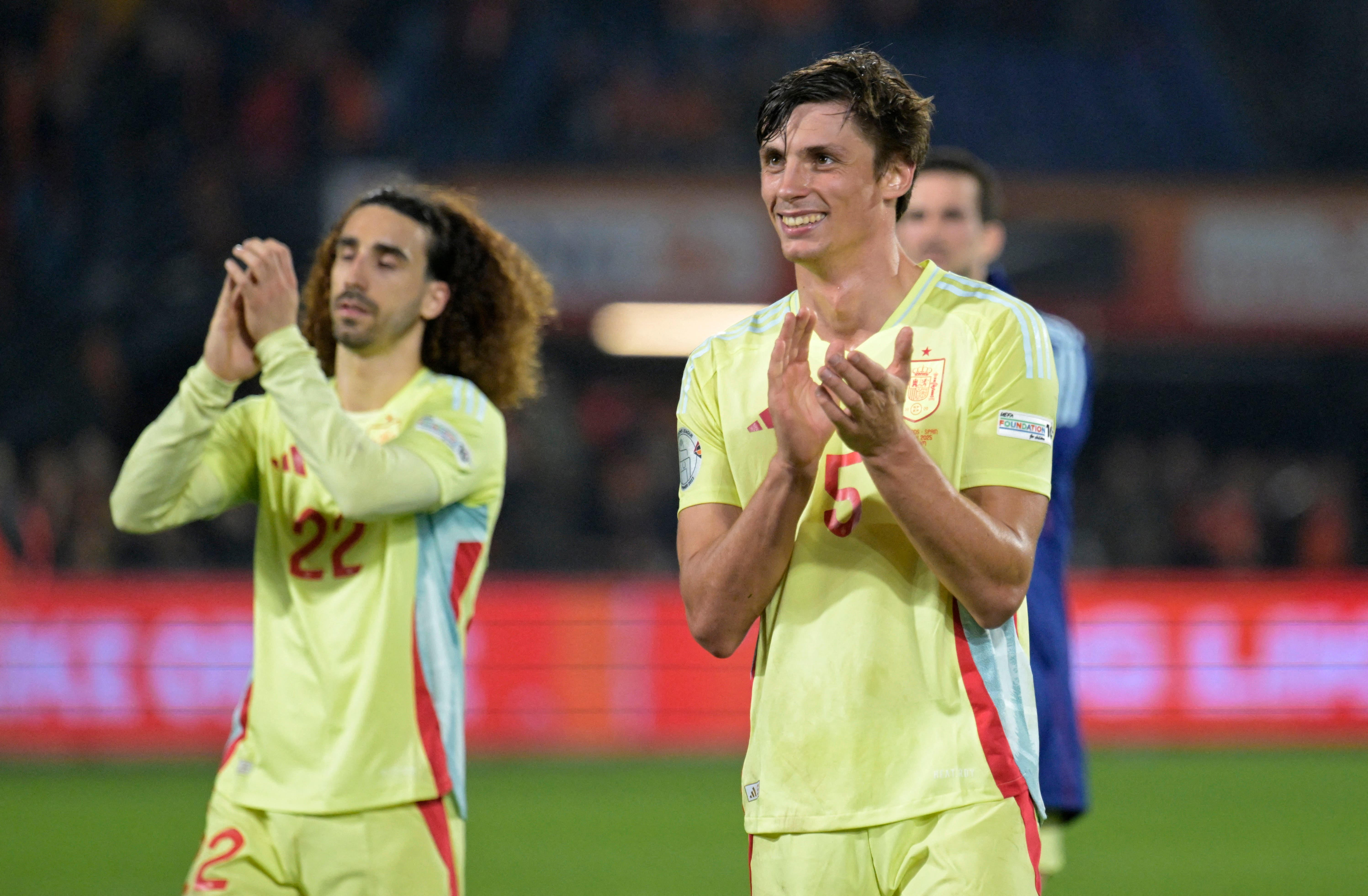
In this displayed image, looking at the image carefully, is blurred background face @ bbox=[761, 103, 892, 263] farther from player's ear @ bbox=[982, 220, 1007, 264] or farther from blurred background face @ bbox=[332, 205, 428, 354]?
player's ear @ bbox=[982, 220, 1007, 264]

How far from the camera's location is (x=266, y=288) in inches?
141

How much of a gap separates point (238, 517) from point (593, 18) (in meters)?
7.96

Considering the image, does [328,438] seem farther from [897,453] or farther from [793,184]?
[897,453]

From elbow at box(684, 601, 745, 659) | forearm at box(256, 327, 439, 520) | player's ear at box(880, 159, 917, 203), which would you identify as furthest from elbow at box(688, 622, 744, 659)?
forearm at box(256, 327, 439, 520)

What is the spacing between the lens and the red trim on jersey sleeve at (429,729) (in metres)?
3.60

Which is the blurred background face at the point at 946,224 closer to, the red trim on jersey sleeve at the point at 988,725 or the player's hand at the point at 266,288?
the player's hand at the point at 266,288

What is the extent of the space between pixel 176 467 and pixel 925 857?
6.53ft

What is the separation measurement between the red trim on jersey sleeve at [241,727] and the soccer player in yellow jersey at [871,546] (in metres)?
1.31

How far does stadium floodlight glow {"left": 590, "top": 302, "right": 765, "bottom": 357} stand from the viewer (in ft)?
52.0

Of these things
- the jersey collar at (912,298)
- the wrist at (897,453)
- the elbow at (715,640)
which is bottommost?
the elbow at (715,640)

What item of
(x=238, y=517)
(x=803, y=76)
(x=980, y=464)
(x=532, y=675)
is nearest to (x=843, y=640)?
(x=980, y=464)

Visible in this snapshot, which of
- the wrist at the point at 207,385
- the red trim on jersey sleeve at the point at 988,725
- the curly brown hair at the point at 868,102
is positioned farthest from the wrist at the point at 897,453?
the wrist at the point at 207,385

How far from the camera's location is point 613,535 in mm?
14266

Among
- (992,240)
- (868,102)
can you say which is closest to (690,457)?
(868,102)
